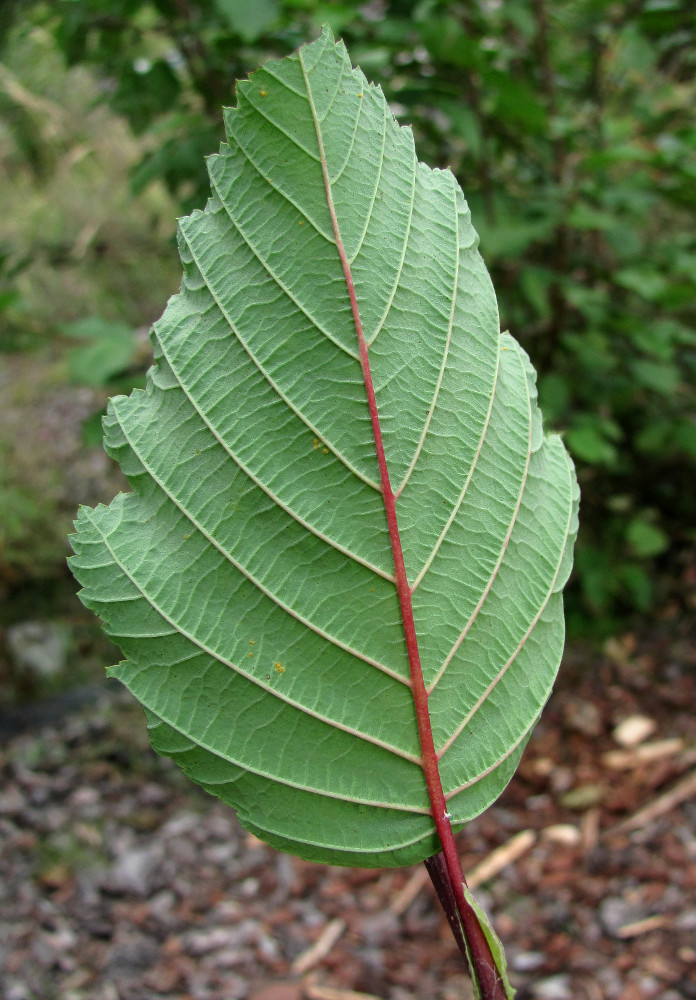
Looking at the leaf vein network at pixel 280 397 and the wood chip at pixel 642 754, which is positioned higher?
the leaf vein network at pixel 280 397

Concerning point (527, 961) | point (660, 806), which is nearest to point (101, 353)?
point (527, 961)

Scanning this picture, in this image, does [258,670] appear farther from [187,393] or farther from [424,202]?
[424,202]

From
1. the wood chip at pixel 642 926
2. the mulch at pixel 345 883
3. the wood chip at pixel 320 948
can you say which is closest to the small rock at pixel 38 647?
the mulch at pixel 345 883

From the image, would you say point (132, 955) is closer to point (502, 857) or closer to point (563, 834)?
point (502, 857)

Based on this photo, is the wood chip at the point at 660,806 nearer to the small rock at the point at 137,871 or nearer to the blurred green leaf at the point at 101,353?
the small rock at the point at 137,871

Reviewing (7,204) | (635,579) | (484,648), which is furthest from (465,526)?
(7,204)

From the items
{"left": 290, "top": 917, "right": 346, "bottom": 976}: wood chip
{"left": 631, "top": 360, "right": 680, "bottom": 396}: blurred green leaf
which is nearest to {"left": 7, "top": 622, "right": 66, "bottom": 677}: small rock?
{"left": 290, "top": 917, "right": 346, "bottom": 976}: wood chip
